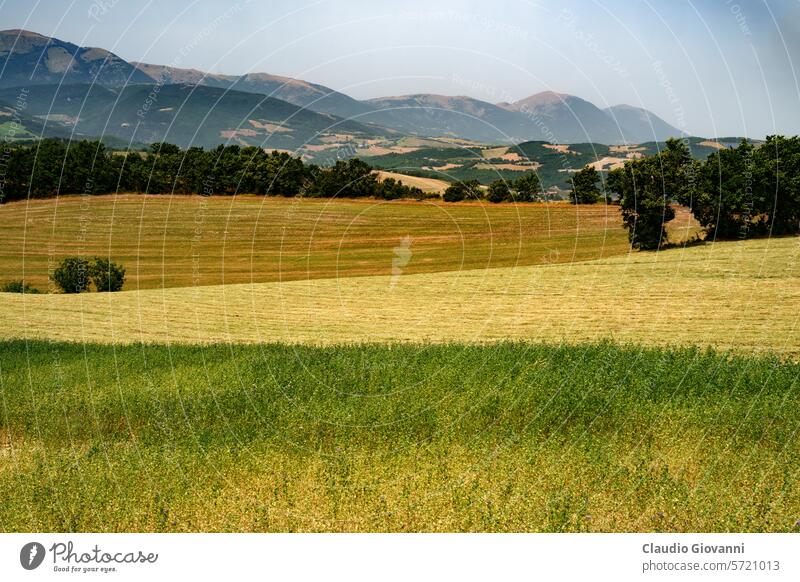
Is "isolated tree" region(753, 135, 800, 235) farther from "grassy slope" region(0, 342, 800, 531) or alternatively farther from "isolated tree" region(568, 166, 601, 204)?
"grassy slope" region(0, 342, 800, 531)

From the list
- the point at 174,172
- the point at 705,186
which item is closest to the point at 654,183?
the point at 705,186

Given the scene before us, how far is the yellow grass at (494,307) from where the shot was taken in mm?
28703

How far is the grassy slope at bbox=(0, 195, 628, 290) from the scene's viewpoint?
44656 millimetres

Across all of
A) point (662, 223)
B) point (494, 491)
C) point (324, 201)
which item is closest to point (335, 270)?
point (324, 201)

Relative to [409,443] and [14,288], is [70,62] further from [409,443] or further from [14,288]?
[14,288]

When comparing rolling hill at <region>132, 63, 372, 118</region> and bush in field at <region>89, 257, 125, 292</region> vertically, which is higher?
rolling hill at <region>132, 63, 372, 118</region>

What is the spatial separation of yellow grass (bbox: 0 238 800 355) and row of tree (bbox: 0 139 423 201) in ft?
16.9

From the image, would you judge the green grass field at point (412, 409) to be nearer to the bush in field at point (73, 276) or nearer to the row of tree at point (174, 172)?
the bush in field at point (73, 276)

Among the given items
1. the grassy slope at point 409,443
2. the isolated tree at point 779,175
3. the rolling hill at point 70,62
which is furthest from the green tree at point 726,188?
the rolling hill at point 70,62

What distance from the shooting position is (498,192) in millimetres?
43812


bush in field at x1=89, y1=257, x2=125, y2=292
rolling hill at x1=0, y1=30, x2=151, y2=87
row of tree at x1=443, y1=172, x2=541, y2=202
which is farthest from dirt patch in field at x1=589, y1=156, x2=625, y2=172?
rolling hill at x1=0, y1=30, x2=151, y2=87

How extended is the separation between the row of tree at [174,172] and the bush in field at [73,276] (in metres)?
3.96

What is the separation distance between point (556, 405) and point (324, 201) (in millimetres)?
31489
